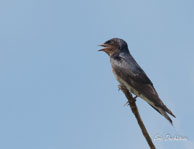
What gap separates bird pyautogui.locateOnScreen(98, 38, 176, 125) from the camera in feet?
23.1

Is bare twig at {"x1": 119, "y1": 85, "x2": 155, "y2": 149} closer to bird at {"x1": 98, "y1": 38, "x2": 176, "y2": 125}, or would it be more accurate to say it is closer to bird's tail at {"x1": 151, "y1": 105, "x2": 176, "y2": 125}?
bird at {"x1": 98, "y1": 38, "x2": 176, "y2": 125}

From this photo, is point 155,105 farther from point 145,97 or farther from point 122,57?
point 122,57

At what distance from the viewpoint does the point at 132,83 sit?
285 inches

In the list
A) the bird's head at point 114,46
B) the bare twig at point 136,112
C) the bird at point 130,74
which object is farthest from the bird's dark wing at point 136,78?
the bare twig at point 136,112

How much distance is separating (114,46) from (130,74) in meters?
0.84

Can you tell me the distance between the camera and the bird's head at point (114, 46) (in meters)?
7.85

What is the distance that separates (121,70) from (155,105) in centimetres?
99

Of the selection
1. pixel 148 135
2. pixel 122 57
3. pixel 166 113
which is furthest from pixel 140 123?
pixel 122 57

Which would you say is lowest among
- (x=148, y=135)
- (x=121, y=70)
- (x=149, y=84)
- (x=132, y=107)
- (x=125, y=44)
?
(x=148, y=135)

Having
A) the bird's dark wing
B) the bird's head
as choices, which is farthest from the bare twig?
the bird's head

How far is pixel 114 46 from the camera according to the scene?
7.91m

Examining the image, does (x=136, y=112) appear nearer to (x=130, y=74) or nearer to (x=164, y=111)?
(x=164, y=111)

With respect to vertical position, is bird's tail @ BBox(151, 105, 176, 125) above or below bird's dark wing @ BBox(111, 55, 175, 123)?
below

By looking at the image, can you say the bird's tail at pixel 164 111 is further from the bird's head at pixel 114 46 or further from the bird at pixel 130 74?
the bird's head at pixel 114 46
